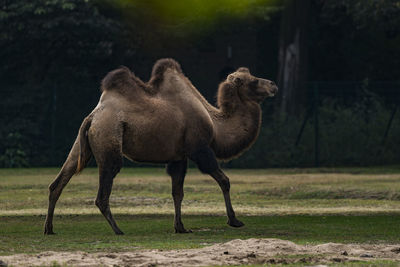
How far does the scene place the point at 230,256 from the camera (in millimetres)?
9594

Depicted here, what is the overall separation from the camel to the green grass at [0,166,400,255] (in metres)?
0.64

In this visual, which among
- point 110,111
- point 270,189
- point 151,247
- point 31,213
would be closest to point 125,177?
point 270,189

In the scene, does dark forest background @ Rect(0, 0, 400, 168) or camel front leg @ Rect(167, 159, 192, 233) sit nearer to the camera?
camel front leg @ Rect(167, 159, 192, 233)

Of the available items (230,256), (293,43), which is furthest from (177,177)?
(293,43)

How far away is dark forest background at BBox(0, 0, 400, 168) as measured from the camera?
2928 centimetres

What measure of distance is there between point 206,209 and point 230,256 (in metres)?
7.22

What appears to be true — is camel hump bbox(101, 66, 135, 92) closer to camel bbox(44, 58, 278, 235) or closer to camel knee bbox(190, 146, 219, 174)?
camel bbox(44, 58, 278, 235)

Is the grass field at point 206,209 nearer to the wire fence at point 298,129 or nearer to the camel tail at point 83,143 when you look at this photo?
the camel tail at point 83,143

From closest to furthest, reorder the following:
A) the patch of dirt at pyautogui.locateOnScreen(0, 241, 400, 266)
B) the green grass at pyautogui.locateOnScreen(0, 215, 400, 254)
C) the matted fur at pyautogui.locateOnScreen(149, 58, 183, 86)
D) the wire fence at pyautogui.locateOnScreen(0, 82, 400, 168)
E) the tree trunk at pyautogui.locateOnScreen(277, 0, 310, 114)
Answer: the patch of dirt at pyautogui.locateOnScreen(0, 241, 400, 266) < the green grass at pyautogui.locateOnScreen(0, 215, 400, 254) < the matted fur at pyautogui.locateOnScreen(149, 58, 183, 86) < the wire fence at pyautogui.locateOnScreen(0, 82, 400, 168) < the tree trunk at pyautogui.locateOnScreen(277, 0, 310, 114)

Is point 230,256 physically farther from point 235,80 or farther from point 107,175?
point 235,80

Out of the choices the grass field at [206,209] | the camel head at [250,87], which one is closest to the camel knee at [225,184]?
the grass field at [206,209]

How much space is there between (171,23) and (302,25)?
4310mm

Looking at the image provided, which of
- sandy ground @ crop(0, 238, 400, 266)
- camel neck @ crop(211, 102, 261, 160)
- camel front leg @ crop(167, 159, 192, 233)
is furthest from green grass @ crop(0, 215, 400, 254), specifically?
camel neck @ crop(211, 102, 261, 160)

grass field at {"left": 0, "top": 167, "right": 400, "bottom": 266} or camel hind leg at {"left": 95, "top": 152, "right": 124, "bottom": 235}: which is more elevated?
camel hind leg at {"left": 95, "top": 152, "right": 124, "bottom": 235}
